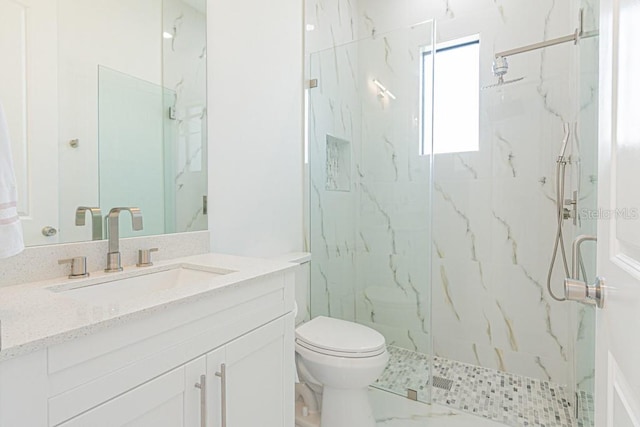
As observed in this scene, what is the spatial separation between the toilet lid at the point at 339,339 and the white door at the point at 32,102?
1143 mm

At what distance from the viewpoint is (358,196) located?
2471 mm

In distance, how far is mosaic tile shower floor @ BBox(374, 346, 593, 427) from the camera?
71.9 inches

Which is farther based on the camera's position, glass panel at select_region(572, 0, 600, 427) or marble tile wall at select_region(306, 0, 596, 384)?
marble tile wall at select_region(306, 0, 596, 384)

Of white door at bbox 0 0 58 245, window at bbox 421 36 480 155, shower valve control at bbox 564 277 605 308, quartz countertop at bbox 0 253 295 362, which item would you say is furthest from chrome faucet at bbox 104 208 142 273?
window at bbox 421 36 480 155

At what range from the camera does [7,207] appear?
69cm

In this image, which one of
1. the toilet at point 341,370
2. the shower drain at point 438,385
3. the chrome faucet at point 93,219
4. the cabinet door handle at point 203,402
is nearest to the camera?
the cabinet door handle at point 203,402

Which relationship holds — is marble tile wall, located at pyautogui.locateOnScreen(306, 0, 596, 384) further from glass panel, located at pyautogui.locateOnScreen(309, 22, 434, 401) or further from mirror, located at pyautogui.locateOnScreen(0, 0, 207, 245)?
mirror, located at pyautogui.locateOnScreen(0, 0, 207, 245)

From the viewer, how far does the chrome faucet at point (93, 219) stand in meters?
1.16

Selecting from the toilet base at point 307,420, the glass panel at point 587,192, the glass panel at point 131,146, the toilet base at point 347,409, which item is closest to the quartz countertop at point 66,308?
the glass panel at point 131,146

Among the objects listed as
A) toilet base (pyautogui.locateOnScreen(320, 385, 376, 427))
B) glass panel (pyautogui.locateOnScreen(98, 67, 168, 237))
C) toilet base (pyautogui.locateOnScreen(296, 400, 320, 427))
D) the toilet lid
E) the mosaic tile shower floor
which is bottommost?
the mosaic tile shower floor

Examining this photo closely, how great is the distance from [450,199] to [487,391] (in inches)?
48.6

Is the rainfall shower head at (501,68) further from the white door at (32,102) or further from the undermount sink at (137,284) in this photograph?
the white door at (32,102)

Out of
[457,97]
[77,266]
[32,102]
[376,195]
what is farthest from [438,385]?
[32,102]

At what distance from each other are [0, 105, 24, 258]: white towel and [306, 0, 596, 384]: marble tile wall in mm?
1719
